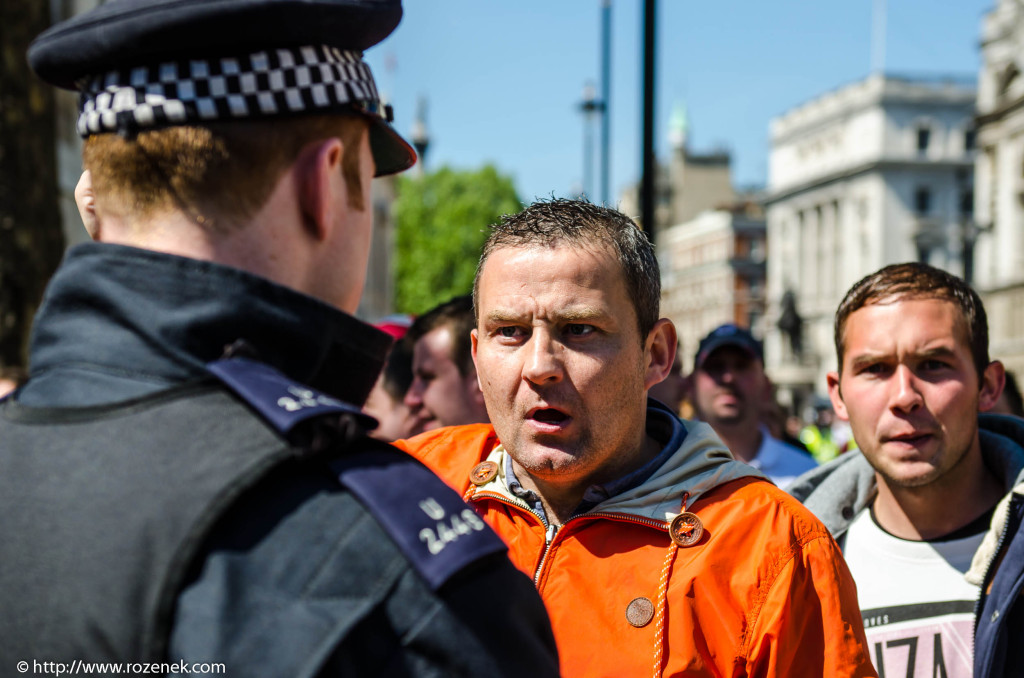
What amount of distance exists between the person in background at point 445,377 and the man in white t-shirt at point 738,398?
6.37 feet

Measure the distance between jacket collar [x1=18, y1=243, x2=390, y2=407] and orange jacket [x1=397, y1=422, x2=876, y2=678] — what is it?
112cm

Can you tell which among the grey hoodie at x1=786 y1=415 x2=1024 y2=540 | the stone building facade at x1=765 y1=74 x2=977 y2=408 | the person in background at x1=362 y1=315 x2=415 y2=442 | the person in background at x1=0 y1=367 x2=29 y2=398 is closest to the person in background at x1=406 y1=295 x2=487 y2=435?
the person in background at x1=362 y1=315 x2=415 y2=442

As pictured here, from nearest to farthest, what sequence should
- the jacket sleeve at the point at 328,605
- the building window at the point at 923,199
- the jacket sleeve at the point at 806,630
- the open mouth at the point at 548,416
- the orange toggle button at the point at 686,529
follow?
the jacket sleeve at the point at 328,605, the jacket sleeve at the point at 806,630, the orange toggle button at the point at 686,529, the open mouth at the point at 548,416, the building window at the point at 923,199

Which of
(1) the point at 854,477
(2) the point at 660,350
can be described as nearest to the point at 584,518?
(2) the point at 660,350

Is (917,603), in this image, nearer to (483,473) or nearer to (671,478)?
(671,478)

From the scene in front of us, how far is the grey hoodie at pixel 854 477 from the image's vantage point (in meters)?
3.40

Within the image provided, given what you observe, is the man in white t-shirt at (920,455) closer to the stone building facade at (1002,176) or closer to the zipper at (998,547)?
the zipper at (998,547)

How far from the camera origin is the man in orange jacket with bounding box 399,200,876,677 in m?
2.22

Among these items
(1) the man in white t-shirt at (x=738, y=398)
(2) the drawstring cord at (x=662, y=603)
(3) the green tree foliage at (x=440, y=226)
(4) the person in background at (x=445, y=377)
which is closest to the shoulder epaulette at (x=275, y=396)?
(2) the drawstring cord at (x=662, y=603)

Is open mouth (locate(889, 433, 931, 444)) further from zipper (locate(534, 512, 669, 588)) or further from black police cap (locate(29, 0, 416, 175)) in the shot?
black police cap (locate(29, 0, 416, 175))

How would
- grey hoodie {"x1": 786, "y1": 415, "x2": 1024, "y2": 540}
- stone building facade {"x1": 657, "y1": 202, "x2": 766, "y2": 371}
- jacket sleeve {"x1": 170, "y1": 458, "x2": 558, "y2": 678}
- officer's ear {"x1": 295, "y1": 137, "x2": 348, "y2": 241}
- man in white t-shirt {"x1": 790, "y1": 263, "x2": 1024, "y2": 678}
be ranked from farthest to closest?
1. stone building facade {"x1": 657, "y1": 202, "x2": 766, "y2": 371}
2. grey hoodie {"x1": 786, "y1": 415, "x2": 1024, "y2": 540}
3. man in white t-shirt {"x1": 790, "y1": 263, "x2": 1024, "y2": 678}
4. officer's ear {"x1": 295, "y1": 137, "x2": 348, "y2": 241}
5. jacket sleeve {"x1": 170, "y1": 458, "x2": 558, "y2": 678}

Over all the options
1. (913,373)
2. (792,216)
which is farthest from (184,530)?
(792,216)

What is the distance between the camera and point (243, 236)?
1.43 meters

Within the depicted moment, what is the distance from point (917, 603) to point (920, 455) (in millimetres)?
446
